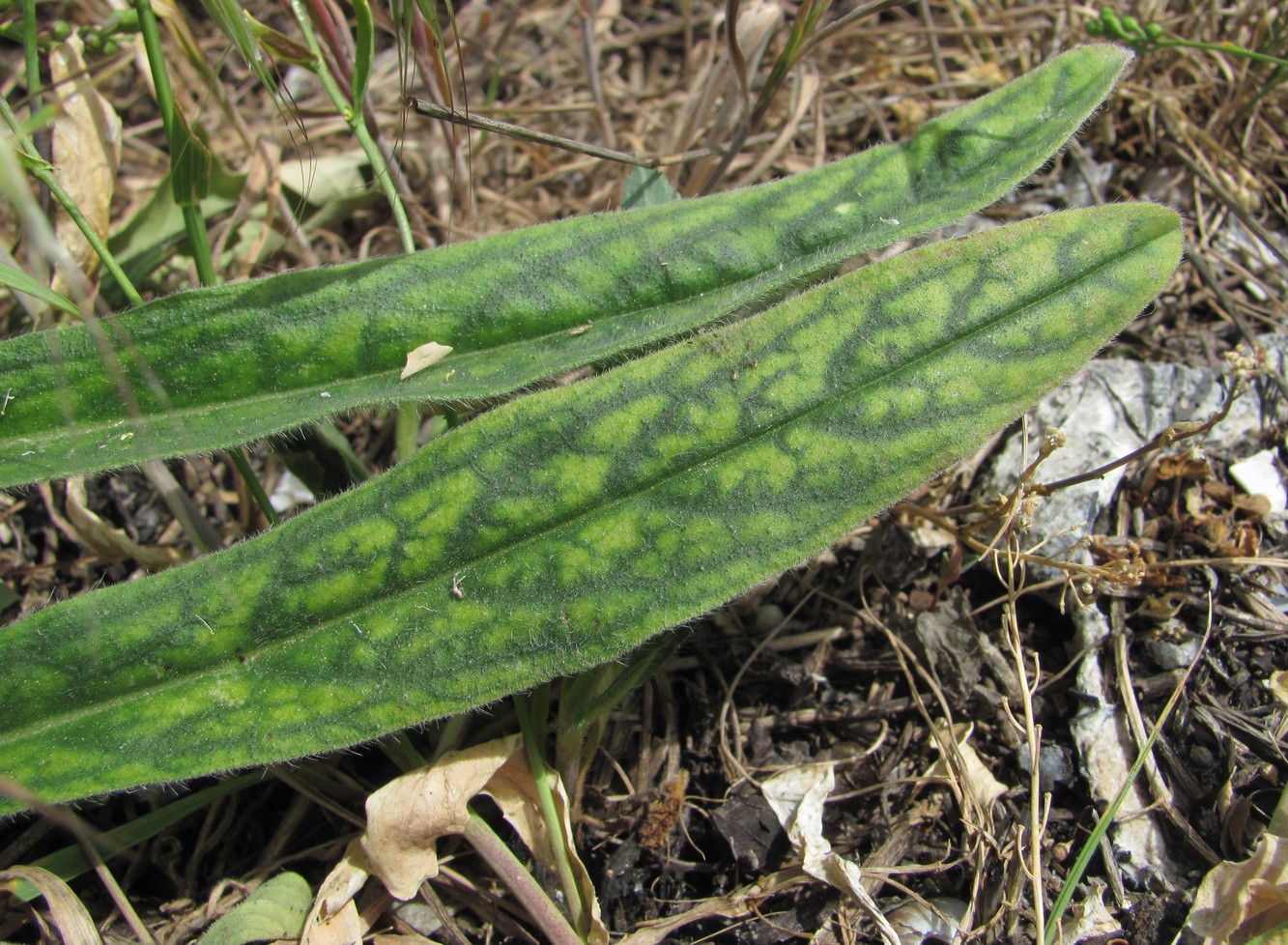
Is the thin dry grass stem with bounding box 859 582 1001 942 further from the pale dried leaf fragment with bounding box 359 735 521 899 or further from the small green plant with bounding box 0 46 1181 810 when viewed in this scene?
the pale dried leaf fragment with bounding box 359 735 521 899

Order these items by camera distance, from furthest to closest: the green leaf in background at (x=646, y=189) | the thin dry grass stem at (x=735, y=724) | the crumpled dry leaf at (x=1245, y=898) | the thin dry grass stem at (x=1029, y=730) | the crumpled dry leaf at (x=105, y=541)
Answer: the green leaf in background at (x=646, y=189) → the crumpled dry leaf at (x=105, y=541) → the thin dry grass stem at (x=735, y=724) → the thin dry grass stem at (x=1029, y=730) → the crumpled dry leaf at (x=1245, y=898)

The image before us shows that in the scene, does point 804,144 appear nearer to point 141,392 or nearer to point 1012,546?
point 1012,546

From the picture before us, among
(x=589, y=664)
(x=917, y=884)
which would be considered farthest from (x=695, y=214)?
(x=917, y=884)

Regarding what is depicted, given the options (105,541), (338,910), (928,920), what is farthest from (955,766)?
(105,541)

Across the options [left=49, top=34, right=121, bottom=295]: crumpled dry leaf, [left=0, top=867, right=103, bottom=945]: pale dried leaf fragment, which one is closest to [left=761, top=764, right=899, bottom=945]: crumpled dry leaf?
[left=0, top=867, right=103, bottom=945]: pale dried leaf fragment

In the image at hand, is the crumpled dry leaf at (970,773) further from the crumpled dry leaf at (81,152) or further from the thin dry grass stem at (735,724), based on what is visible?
the crumpled dry leaf at (81,152)

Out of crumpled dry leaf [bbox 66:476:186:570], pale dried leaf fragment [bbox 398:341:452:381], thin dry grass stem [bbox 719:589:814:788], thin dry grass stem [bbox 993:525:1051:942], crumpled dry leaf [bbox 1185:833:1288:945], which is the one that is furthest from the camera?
crumpled dry leaf [bbox 66:476:186:570]

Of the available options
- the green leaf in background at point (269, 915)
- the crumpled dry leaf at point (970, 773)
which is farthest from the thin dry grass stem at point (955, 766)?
the green leaf in background at point (269, 915)
